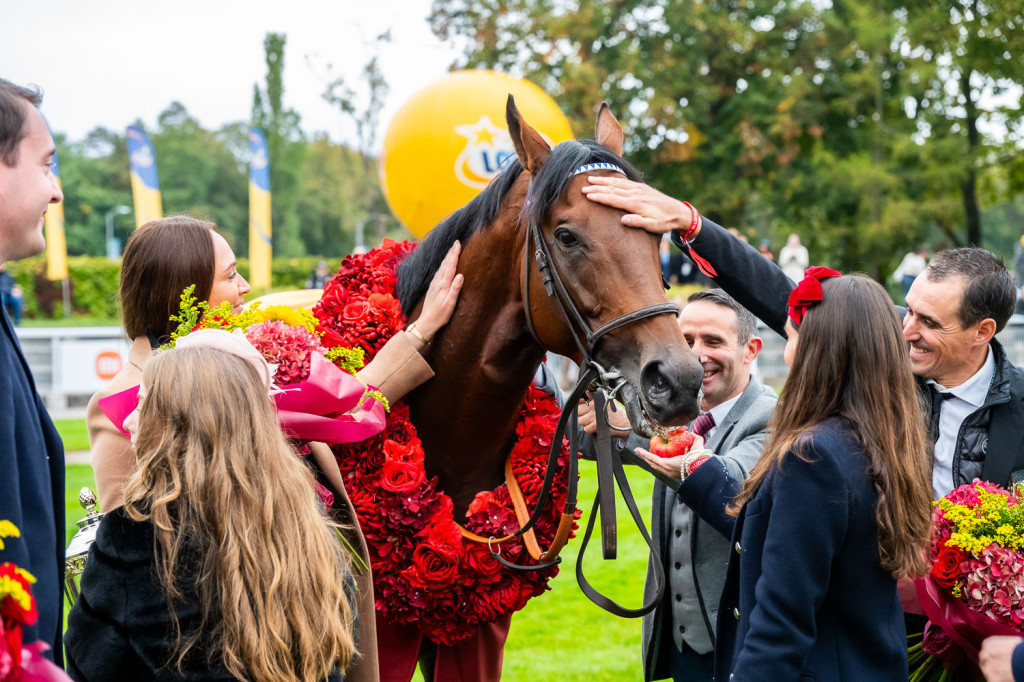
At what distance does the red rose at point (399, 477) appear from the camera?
2.85 metres

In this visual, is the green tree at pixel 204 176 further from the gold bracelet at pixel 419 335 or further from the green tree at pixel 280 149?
the gold bracelet at pixel 419 335

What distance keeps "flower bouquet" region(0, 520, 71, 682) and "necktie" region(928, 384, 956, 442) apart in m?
2.51

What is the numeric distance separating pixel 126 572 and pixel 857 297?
5.84ft

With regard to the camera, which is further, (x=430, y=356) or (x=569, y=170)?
(x=430, y=356)

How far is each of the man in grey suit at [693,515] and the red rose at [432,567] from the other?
68 centimetres

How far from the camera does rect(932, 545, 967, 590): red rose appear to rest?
2.26 m

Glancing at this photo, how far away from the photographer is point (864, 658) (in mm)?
2098

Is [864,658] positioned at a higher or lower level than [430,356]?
lower

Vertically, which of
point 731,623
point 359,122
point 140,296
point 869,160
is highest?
point 359,122

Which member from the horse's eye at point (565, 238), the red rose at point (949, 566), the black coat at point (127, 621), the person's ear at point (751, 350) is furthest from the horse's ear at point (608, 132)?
the black coat at point (127, 621)

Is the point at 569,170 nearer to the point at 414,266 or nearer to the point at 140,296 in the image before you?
the point at 414,266

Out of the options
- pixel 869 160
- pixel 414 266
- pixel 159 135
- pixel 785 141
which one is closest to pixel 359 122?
pixel 785 141

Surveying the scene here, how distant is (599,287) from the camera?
8.43 feet

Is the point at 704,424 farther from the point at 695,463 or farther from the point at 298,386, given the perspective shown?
the point at 298,386
